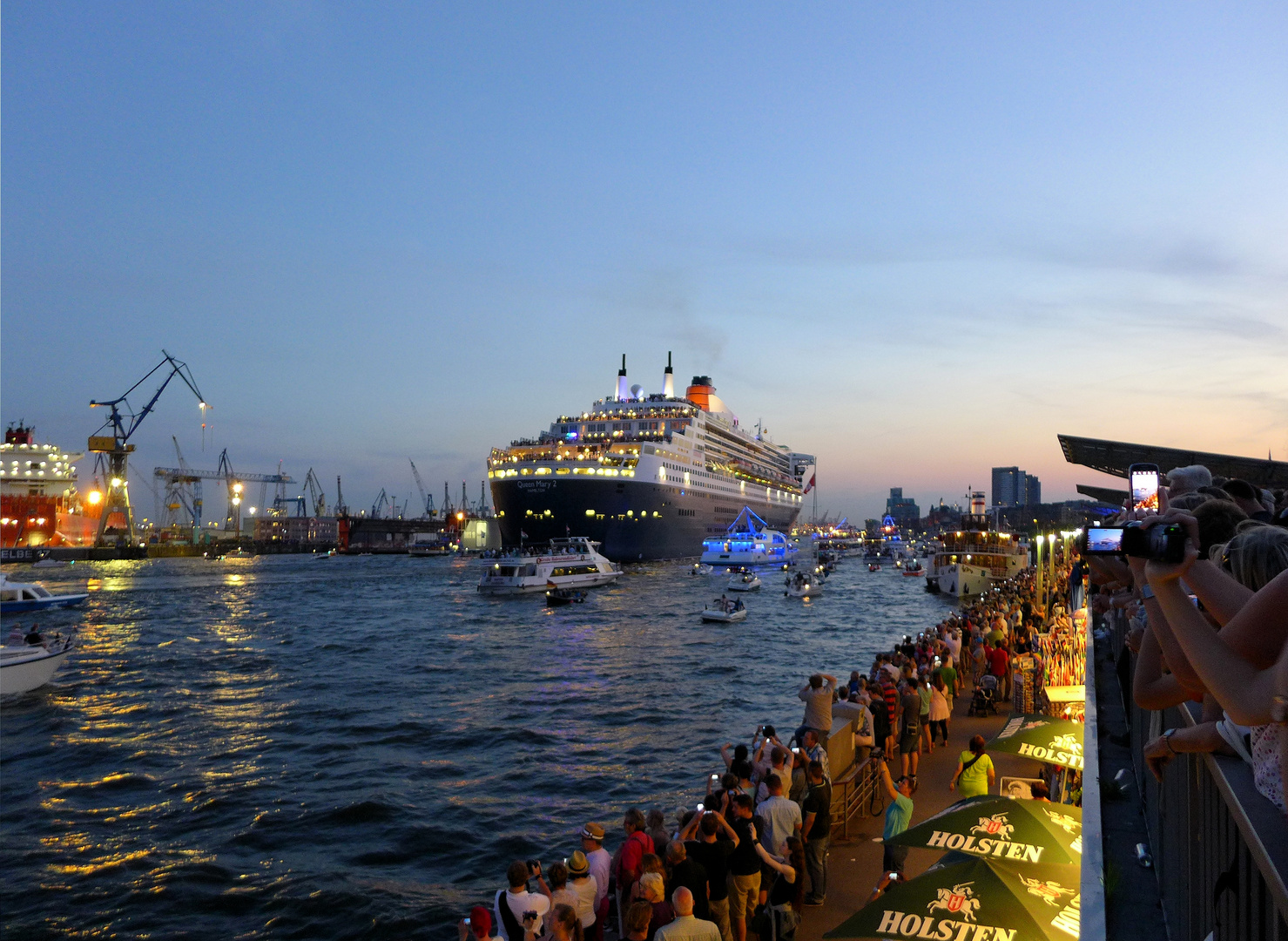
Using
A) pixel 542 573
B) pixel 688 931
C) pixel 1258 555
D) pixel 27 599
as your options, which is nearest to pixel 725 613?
pixel 542 573

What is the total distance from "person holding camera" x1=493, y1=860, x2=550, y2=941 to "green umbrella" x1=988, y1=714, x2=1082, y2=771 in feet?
17.3

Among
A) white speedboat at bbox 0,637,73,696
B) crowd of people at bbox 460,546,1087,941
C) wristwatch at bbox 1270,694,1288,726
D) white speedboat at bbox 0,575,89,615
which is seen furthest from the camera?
white speedboat at bbox 0,575,89,615

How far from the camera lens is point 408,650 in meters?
34.2

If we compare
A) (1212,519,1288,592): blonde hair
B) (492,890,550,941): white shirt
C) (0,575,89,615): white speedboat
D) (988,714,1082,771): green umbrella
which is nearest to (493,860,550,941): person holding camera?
(492,890,550,941): white shirt

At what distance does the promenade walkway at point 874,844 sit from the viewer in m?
7.95

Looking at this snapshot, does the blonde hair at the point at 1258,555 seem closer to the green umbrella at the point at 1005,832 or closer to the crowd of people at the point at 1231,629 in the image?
the crowd of people at the point at 1231,629

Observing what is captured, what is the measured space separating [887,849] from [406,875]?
7.68 meters

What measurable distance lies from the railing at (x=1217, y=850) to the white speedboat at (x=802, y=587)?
50227 mm

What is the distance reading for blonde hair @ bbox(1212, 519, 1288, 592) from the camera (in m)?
2.12

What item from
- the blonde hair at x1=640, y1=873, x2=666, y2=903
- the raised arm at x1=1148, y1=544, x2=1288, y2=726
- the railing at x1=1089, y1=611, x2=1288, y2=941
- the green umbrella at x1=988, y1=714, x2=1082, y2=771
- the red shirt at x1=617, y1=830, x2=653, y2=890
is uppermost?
the raised arm at x1=1148, y1=544, x2=1288, y2=726

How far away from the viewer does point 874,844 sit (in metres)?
9.60

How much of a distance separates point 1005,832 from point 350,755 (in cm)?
1597

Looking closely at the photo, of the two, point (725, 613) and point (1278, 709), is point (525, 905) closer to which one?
point (1278, 709)

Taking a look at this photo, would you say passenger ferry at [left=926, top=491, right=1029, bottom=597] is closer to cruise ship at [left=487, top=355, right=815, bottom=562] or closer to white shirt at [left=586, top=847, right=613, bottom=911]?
cruise ship at [left=487, top=355, right=815, bottom=562]
